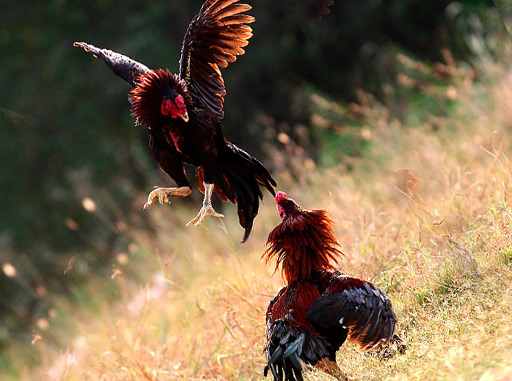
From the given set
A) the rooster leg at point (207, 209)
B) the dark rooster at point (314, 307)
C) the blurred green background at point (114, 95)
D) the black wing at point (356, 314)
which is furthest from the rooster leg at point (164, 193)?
the blurred green background at point (114, 95)

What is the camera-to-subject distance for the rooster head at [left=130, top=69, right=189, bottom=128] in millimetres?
3020

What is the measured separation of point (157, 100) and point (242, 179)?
2.36 ft

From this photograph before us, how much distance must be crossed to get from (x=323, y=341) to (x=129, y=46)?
7.97 m

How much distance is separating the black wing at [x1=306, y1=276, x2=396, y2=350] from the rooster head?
42.8 inches

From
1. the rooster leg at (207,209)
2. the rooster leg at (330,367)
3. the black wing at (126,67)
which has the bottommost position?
the rooster leg at (330,367)

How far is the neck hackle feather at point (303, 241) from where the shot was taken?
3240 mm

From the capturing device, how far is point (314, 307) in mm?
3057

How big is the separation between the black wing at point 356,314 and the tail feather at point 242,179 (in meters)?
0.63

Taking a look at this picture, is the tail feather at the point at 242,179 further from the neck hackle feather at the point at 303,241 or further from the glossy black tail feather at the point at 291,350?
the glossy black tail feather at the point at 291,350

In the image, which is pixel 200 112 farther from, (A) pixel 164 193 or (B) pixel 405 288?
(B) pixel 405 288

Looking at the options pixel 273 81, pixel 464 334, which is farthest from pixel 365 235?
pixel 273 81

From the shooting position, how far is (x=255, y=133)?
11.0 m

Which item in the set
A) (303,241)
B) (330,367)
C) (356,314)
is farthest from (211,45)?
(330,367)

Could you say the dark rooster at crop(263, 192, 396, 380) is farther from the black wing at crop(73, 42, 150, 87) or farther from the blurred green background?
the blurred green background
